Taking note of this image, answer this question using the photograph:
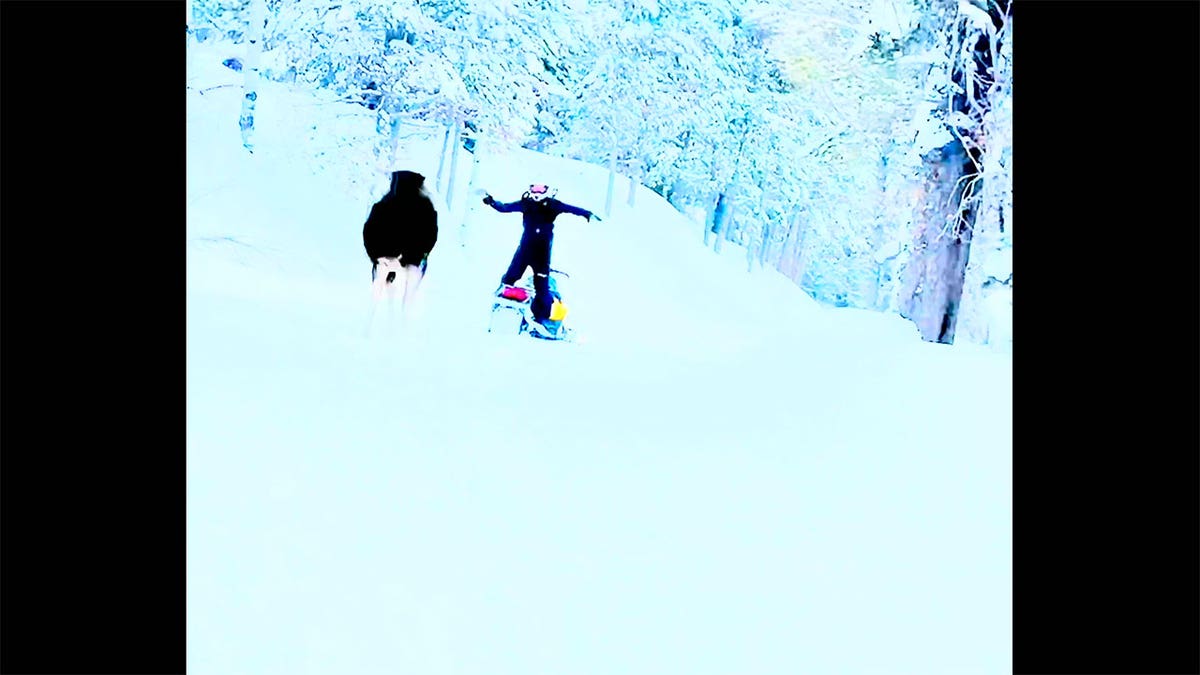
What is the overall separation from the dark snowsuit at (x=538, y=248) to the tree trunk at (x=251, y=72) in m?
2.22

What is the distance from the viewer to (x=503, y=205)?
4422 millimetres

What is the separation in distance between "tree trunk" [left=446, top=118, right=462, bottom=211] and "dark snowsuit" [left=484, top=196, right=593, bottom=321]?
3.50 ft

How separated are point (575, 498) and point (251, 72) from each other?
4.16 m

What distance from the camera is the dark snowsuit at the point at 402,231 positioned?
4.16 m

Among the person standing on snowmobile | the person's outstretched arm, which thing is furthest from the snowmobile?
the person's outstretched arm

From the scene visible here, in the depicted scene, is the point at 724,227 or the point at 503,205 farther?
the point at 724,227

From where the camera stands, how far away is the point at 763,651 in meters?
1.98

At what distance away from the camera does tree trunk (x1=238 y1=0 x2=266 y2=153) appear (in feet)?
17.1

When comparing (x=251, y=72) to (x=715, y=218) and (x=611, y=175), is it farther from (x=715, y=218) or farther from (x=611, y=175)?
(x=715, y=218)

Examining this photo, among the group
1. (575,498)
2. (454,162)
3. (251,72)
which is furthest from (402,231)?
(575,498)

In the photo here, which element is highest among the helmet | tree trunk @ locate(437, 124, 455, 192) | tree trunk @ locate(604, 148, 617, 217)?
tree trunk @ locate(437, 124, 455, 192)

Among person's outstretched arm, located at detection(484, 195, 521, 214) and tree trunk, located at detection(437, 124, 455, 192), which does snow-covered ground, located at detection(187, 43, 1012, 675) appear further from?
tree trunk, located at detection(437, 124, 455, 192)

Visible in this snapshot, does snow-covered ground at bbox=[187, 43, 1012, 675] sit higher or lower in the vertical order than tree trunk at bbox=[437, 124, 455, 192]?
lower

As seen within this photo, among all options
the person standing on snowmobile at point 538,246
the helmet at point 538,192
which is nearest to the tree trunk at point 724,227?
the person standing on snowmobile at point 538,246
